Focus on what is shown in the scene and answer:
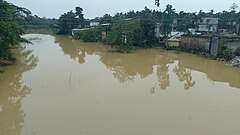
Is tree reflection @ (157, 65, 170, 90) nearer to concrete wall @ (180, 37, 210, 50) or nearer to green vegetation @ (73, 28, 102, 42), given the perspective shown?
concrete wall @ (180, 37, 210, 50)

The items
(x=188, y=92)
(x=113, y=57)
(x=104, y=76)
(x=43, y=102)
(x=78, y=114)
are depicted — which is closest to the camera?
(x=78, y=114)

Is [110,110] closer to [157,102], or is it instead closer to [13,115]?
[157,102]

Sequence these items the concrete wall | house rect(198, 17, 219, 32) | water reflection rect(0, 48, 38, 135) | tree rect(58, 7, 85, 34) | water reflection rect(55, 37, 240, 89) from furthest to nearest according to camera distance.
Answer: tree rect(58, 7, 85, 34), house rect(198, 17, 219, 32), the concrete wall, water reflection rect(55, 37, 240, 89), water reflection rect(0, 48, 38, 135)

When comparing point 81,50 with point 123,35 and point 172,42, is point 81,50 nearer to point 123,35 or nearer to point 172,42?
point 123,35

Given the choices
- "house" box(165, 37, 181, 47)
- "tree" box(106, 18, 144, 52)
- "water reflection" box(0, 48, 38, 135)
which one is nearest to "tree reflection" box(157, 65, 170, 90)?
"water reflection" box(0, 48, 38, 135)

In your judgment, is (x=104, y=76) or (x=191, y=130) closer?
(x=191, y=130)

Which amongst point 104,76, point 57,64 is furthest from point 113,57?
point 104,76

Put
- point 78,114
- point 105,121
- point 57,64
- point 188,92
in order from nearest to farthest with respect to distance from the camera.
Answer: point 105,121, point 78,114, point 188,92, point 57,64

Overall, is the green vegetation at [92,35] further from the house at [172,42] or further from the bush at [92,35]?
the house at [172,42]
